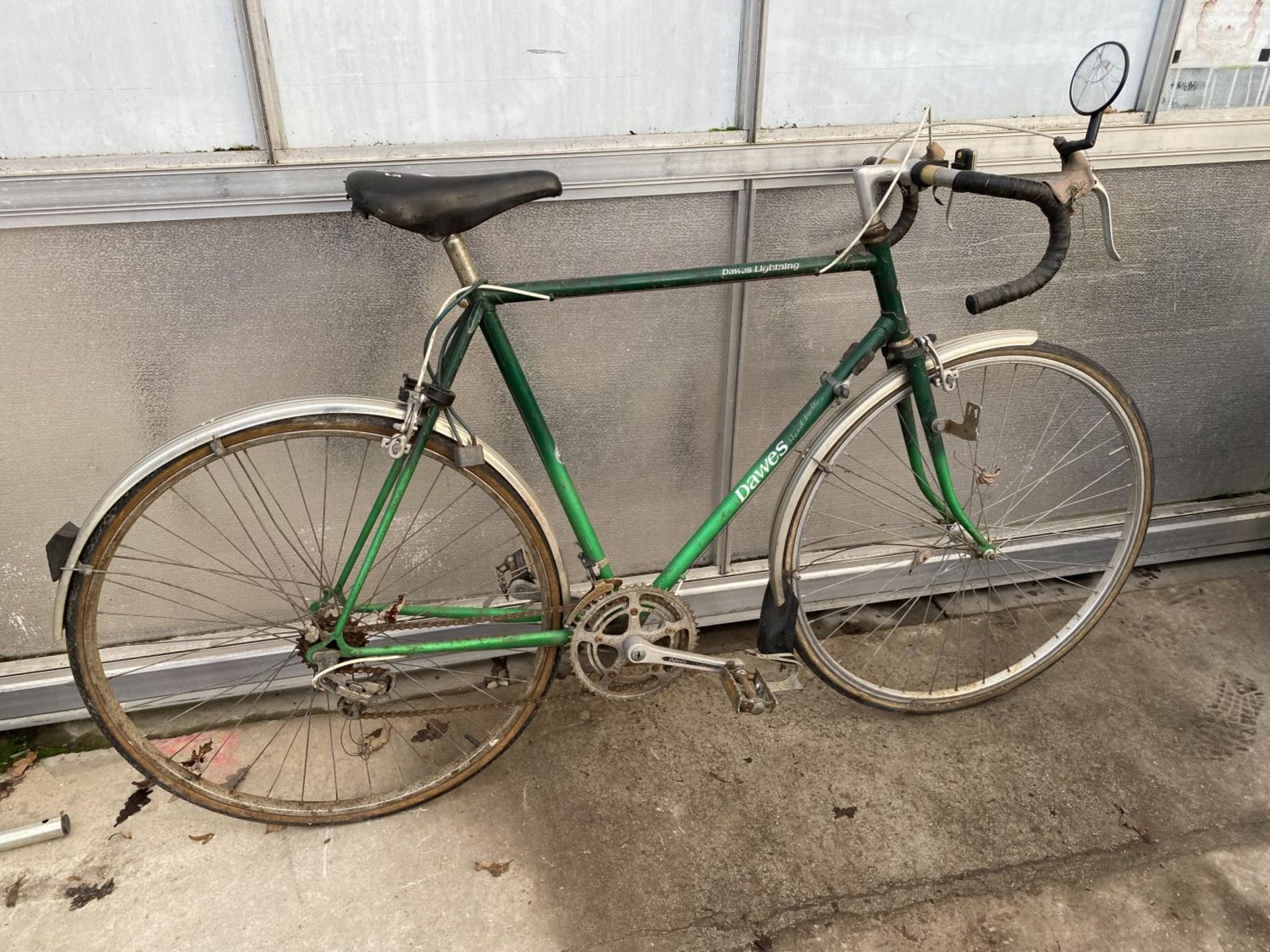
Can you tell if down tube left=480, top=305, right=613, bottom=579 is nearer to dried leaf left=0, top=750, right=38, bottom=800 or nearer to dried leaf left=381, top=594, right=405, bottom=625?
dried leaf left=381, top=594, right=405, bottom=625

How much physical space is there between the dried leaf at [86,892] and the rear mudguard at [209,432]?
29.1 inches

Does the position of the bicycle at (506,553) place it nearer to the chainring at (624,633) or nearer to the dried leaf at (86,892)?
the chainring at (624,633)

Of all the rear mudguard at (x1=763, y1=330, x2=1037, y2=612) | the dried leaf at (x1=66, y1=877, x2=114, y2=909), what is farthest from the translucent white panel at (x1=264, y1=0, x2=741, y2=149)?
the dried leaf at (x1=66, y1=877, x2=114, y2=909)

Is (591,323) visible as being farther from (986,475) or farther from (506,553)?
(986,475)

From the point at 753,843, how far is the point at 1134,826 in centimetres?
108

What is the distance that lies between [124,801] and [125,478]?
112cm

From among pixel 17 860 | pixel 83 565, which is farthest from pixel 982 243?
pixel 17 860

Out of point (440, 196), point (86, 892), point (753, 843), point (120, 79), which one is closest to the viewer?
point (440, 196)

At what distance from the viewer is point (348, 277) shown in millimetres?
2318

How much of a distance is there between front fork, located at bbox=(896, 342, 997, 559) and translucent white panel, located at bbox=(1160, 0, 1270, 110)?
53.7 inches

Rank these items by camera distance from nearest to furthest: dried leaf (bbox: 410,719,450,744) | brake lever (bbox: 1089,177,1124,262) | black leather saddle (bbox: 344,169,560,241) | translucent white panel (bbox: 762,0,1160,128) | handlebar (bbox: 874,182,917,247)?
black leather saddle (bbox: 344,169,560,241)
brake lever (bbox: 1089,177,1124,262)
handlebar (bbox: 874,182,917,247)
translucent white panel (bbox: 762,0,1160,128)
dried leaf (bbox: 410,719,450,744)

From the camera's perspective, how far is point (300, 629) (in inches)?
94.3

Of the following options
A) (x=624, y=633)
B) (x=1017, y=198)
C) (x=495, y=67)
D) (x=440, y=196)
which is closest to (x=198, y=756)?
(x=624, y=633)

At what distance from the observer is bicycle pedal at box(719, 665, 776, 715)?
7.43 ft
